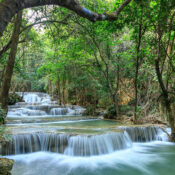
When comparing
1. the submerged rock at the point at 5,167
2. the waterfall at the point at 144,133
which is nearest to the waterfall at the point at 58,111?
the waterfall at the point at 144,133

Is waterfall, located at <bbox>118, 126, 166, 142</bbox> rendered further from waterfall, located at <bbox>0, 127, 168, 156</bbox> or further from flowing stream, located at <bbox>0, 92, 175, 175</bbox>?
waterfall, located at <bbox>0, 127, 168, 156</bbox>

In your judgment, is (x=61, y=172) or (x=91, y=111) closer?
(x=61, y=172)

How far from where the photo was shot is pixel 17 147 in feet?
19.5

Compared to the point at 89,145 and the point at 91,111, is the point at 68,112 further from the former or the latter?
the point at 89,145

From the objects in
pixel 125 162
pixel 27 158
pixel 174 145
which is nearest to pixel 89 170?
pixel 125 162

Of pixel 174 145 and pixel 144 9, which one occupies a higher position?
pixel 144 9

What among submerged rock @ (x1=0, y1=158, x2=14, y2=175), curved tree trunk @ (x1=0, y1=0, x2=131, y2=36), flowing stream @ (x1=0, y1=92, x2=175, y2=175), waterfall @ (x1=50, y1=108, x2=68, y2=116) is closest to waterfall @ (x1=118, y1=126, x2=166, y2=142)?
flowing stream @ (x1=0, y1=92, x2=175, y2=175)

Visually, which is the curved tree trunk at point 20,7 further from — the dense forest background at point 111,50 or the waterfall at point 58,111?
the waterfall at point 58,111

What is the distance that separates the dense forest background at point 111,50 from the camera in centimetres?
593

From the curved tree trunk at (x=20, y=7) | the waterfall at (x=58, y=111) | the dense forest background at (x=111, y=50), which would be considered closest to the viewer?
the curved tree trunk at (x=20, y=7)

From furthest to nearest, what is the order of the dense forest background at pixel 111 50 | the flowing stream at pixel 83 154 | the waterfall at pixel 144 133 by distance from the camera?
the waterfall at pixel 144 133
the dense forest background at pixel 111 50
the flowing stream at pixel 83 154

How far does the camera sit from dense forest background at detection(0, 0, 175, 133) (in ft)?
19.5

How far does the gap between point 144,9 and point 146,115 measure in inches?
304

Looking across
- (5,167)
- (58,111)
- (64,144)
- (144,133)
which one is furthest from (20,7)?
(58,111)
